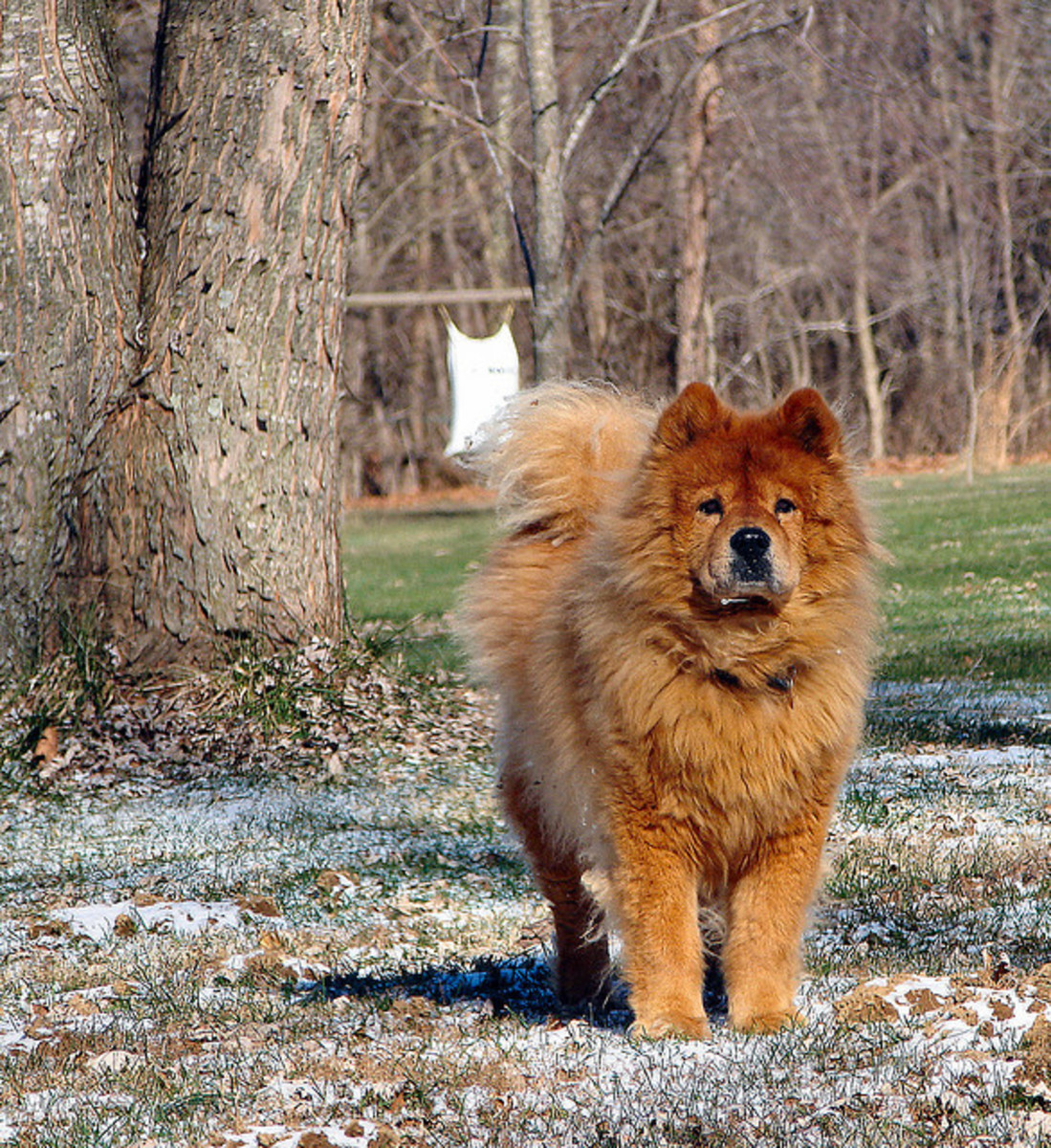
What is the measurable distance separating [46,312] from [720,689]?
17.9 feet

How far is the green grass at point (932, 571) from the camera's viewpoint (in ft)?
37.3

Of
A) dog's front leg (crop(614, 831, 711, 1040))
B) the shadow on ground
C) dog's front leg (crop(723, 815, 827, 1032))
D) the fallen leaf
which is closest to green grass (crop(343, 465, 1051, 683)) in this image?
dog's front leg (crop(723, 815, 827, 1032))

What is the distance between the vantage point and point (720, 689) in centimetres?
415

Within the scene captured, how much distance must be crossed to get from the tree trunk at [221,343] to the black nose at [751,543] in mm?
4819

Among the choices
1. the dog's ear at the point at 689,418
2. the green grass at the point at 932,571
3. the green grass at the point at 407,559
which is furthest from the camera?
the green grass at the point at 407,559

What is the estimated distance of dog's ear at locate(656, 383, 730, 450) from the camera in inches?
166

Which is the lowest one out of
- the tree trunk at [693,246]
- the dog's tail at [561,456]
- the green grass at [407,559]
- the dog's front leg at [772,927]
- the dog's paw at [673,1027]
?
the green grass at [407,559]

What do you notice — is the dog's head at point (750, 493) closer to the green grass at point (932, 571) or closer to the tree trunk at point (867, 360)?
the green grass at point (932, 571)

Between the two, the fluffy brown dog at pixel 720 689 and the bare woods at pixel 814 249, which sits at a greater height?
the bare woods at pixel 814 249

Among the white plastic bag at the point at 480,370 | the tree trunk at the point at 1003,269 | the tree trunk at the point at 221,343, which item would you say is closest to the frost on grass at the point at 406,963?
the tree trunk at the point at 221,343

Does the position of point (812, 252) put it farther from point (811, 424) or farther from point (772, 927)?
point (772, 927)

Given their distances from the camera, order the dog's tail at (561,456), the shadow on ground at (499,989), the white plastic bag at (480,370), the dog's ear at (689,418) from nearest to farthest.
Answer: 1. the dog's ear at (689,418)
2. the shadow on ground at (499,989)
3. the dog's tail at (561,456)
4. the white plastic bag at (480,370)

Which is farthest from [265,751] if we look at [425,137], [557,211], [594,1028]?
[425,137]

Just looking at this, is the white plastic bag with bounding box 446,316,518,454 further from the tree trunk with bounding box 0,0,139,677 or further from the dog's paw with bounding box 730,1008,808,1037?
the dog's paw with bounding box 730,1008,808,1037
